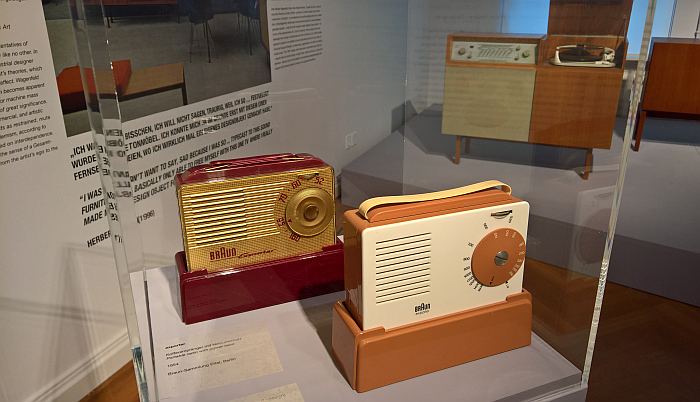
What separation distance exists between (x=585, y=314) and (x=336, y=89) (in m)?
0.70


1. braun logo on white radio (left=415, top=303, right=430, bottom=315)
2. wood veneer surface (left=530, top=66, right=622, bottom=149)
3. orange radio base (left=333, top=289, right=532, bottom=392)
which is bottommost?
orange radio base (left=333, top=289, right=532, bottom=392)

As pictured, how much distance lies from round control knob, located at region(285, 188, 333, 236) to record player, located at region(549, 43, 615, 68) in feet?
1.61

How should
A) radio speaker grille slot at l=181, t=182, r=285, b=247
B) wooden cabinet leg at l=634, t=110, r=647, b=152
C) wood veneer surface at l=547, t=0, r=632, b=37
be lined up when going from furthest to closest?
wooden cabinet leg at l=634, t=110, r=647, b=152, radio speaker grille slot at l=181, t=182, r=285, b=247, wood veneer surface at l=547, t=0, r=632, b=37

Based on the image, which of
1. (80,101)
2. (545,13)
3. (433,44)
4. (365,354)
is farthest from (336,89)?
(80,101)

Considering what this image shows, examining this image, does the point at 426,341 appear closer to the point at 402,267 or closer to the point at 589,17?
the point at 402,267

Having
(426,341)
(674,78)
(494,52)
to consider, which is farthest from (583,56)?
(674,78)

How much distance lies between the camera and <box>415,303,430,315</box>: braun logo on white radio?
2.67 feet

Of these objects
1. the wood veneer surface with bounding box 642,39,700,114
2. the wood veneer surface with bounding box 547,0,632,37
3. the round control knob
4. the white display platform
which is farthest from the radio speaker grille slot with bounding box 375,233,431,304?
the wood veneer surface with bounding box 642,39,700,114

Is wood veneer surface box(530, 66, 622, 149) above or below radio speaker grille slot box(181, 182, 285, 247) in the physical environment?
above

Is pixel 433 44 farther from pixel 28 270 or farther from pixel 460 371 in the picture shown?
pixel 28 270

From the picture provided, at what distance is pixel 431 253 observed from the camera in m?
0.79

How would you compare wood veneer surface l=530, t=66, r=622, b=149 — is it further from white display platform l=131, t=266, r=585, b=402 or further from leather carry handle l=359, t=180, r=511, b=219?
white display platform l=131, t=266, r=585, b=402

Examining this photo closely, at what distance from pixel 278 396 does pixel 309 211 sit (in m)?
0.37

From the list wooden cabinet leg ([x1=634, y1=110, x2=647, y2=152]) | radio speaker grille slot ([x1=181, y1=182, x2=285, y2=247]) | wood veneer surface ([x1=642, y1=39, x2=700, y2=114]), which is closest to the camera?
radio speaker grille slot ([x1=181, y1=182, x2=285, y2=247])
